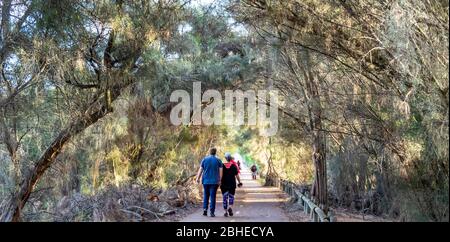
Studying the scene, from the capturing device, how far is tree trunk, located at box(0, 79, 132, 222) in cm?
826

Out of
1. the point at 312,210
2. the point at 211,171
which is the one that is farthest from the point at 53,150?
the point at 312,210

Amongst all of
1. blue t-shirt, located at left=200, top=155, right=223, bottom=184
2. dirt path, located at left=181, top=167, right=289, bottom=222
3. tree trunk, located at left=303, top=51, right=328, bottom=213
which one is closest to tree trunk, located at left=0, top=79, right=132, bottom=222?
blue t-shirt, located at left=200, top=155, right=223, bottom=184

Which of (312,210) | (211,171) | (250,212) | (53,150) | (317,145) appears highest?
(317,145)

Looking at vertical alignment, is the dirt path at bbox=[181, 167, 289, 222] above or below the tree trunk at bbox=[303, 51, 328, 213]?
below

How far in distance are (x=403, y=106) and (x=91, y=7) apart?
5360mm

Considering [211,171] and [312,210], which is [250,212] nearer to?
[312,210]

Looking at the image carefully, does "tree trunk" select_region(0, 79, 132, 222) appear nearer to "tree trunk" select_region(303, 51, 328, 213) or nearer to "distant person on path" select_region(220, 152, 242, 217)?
"distant person on path" select_region(220, 152, 242, 217)

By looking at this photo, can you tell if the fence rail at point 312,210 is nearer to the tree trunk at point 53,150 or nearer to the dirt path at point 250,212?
the dirt path at point 250,212

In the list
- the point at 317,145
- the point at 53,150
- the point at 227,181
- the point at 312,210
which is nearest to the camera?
the point at 53,150

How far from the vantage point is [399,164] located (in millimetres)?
6430

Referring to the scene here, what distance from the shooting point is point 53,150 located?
29.0 feet
